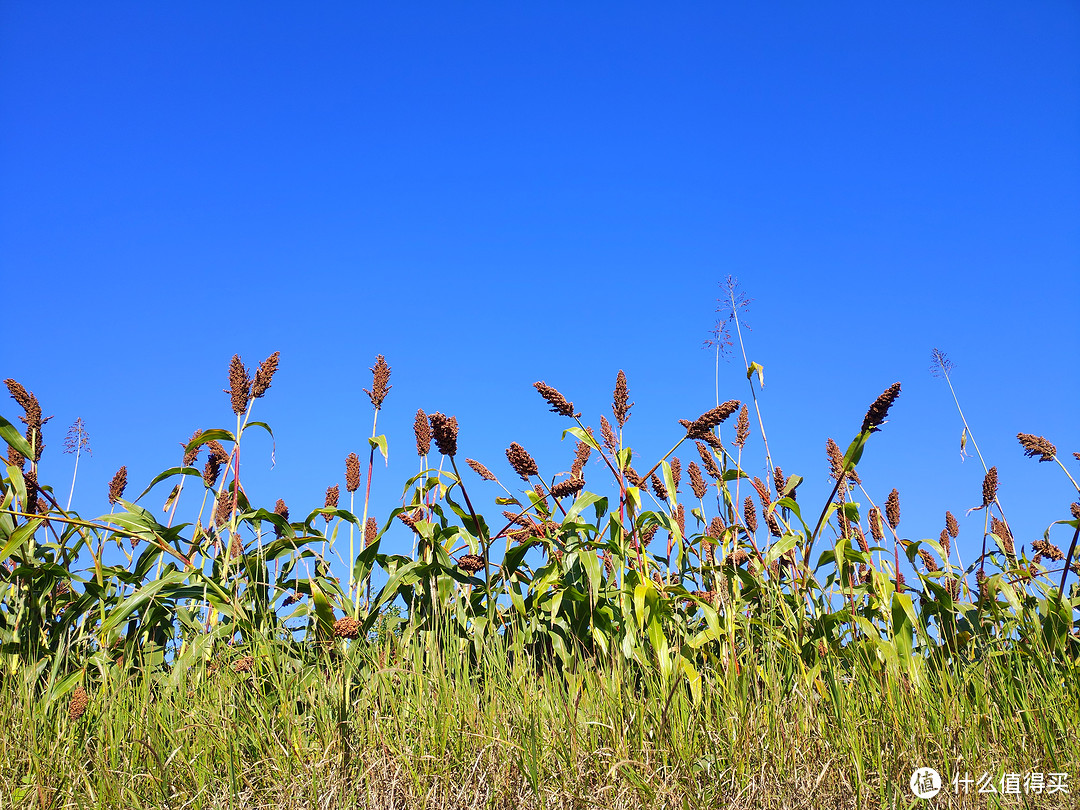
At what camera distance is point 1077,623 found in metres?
2.57

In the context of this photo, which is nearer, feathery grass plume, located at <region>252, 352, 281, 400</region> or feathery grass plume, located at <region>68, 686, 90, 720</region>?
feathery grass plume, located at <region>68, 686, 90, 720</region>

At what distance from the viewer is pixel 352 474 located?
3.07m

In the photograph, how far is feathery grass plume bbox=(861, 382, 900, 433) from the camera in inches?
91.7

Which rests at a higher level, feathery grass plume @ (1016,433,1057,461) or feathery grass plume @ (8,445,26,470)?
feathery grass plume @ (8,445,26,470)

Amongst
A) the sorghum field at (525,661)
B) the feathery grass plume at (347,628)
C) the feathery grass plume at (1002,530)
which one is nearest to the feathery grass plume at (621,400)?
the sorghum field at (525,661)

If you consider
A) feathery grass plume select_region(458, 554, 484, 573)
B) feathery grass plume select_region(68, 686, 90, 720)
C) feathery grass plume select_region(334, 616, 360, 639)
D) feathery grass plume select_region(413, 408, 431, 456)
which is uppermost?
feathery grass plume select_region(413, 408, 431, 456)

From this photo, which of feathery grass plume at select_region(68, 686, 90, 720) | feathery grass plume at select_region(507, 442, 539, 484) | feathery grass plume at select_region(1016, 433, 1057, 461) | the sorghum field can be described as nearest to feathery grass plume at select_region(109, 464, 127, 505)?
the sorghum field

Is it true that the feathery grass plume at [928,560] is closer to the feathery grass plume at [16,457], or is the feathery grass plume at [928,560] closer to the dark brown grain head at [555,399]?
the dark brown grain head at [555,399]

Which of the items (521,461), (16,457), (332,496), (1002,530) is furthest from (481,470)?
(1002,530)

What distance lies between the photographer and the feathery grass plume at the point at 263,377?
255 centimetres

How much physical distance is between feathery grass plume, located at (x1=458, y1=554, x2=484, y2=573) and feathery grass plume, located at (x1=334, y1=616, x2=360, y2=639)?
39cm

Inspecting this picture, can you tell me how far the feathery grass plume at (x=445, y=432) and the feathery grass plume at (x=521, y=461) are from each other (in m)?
0.19

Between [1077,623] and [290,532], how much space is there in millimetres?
2737

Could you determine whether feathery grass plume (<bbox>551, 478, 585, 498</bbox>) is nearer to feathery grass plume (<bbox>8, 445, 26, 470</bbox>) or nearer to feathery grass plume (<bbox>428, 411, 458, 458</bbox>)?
feathery grass plume (<bbox>428, 411, 458, 458</bbox>)
